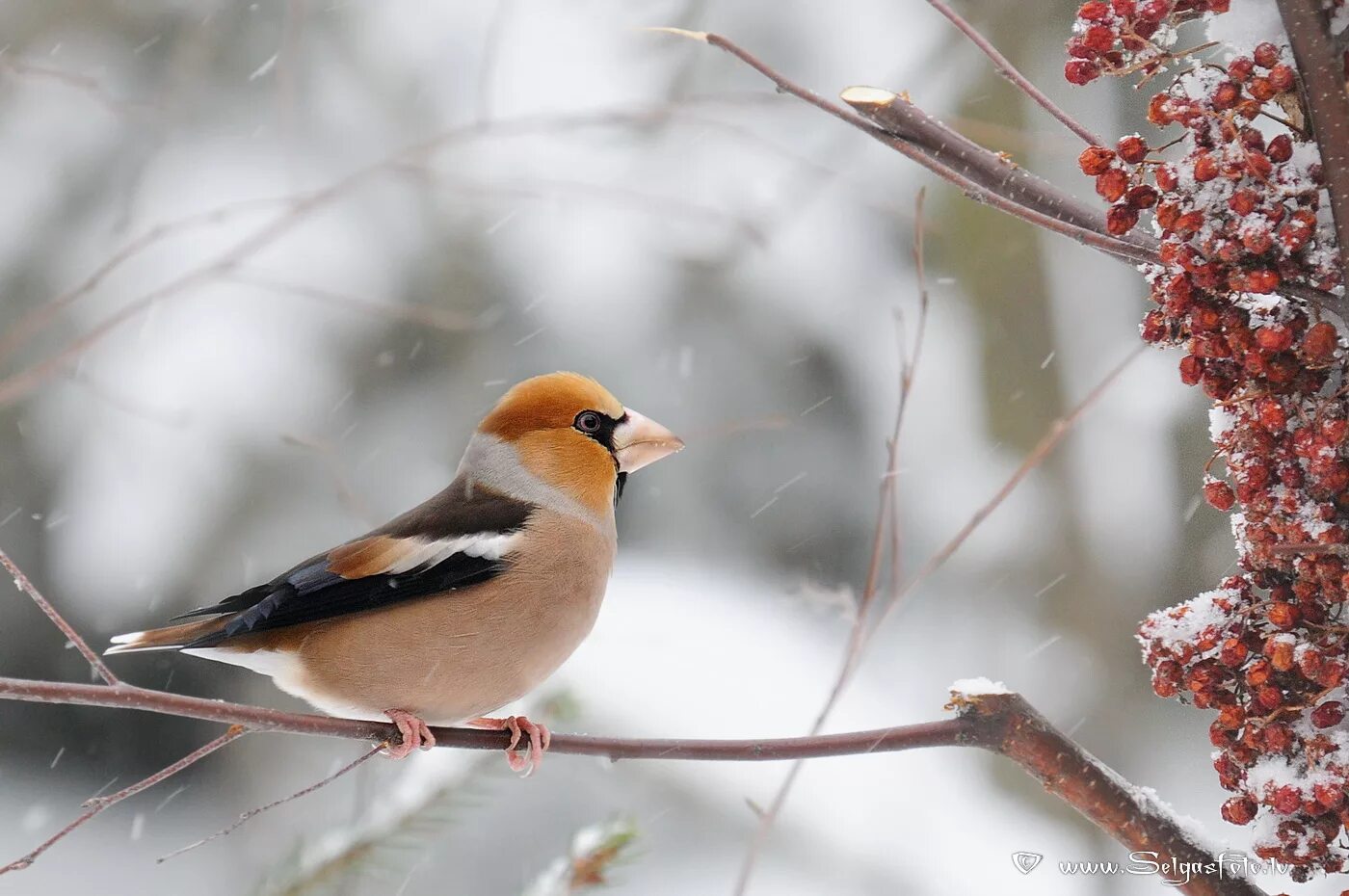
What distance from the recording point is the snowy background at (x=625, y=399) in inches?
128

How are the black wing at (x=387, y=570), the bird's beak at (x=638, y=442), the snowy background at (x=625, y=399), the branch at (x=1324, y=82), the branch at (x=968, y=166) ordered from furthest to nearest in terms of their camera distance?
the snowy background at (x=625, y=399) < the bird's beak at (x=638, y=442) < the black wing at (x=387, y=570) < the branch at (x=968, y=166) < the branch at (x=1324, y=82)

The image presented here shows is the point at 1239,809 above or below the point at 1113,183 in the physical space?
below

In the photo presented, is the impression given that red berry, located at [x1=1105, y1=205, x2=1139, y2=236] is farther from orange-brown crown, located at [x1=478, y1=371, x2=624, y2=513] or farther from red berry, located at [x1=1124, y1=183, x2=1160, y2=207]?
orange-brown crown, located at [x1=478, y1=371, x2=624, y2=513]

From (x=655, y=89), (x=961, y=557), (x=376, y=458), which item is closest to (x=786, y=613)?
(x=961, y=557)

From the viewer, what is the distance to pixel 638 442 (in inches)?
67.6

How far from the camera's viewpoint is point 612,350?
408cm

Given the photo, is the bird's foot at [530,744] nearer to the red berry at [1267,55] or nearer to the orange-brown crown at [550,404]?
the orange-brown crown at [550,404]

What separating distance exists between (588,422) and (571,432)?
3cm

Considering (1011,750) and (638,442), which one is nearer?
(1011,750)

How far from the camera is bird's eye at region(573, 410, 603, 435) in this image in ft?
5.68

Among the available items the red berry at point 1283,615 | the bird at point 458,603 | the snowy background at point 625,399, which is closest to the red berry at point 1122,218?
the red berry at point 1283,615

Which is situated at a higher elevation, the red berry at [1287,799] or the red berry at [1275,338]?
the red berry at [1275,338]

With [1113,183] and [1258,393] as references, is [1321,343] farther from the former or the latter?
[1113,183]

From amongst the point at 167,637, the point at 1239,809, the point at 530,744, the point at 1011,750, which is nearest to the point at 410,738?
the point at 530,744
